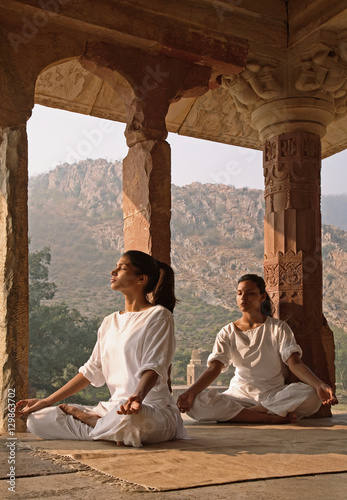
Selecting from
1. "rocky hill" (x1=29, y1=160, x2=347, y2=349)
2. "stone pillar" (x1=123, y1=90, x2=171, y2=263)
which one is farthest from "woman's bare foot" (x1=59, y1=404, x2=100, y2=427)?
"rocky hill" (x1=29, y1=160, x2=347, y2=349)

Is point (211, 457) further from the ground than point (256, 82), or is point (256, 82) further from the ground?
point (256, 82)

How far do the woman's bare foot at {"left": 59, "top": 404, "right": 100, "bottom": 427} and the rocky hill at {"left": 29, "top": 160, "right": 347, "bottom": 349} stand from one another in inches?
1377

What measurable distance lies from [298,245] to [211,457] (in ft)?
11.8

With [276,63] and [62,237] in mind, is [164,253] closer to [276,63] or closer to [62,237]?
[276,63]

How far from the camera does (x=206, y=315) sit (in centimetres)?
4072

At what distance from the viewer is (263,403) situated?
5672 millimetres

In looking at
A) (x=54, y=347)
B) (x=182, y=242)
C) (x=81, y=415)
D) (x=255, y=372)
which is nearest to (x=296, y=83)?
(x=255, y=372)

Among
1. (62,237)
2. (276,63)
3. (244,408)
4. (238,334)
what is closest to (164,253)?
(238,334)

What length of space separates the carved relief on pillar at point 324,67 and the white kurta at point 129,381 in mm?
3637

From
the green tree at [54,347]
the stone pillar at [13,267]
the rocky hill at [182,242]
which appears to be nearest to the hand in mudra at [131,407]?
the stone pillar at [13,267]

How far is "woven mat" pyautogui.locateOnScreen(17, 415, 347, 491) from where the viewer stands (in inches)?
113

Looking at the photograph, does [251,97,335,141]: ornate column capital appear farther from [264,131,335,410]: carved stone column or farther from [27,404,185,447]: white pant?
[27,404,185,447]: white pant

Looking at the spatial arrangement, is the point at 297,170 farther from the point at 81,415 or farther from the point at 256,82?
the point at 81,415

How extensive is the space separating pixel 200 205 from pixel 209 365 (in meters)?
42.2
